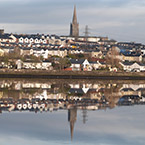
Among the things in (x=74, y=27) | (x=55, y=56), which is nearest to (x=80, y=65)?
(x=55, y=56)

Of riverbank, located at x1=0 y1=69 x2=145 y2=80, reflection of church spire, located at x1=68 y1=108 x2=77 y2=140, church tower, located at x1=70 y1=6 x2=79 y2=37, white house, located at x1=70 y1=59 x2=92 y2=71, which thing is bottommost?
reflection of church spire, located at x1=68 y1=108 x2=77 y2=140

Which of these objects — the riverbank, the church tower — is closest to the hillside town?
the riverbank

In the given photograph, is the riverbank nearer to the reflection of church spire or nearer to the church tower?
the reflection of church spire

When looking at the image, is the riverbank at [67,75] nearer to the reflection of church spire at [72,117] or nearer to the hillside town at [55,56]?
the hillside town at [55,56]

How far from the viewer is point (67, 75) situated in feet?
212

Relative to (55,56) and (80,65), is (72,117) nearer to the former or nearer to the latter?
(80,65)

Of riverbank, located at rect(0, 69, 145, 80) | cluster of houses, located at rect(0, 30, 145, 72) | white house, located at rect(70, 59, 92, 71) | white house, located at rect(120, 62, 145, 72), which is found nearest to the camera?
riverbank, located at rect(0, 69, 145, 80)

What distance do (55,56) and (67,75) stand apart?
26.5 m

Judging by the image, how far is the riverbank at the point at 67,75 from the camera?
6209 centimetres

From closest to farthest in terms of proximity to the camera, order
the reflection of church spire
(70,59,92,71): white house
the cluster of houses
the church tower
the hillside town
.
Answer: the reflection of church spire → the hillside town → (70,59,92,71): white house → the cluster of houses → the church tower

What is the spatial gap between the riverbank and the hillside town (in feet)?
22.5

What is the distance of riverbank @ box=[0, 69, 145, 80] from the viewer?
204 feet

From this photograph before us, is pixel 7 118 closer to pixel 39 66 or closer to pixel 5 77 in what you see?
pixel 5 77

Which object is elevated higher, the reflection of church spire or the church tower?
the church tower
